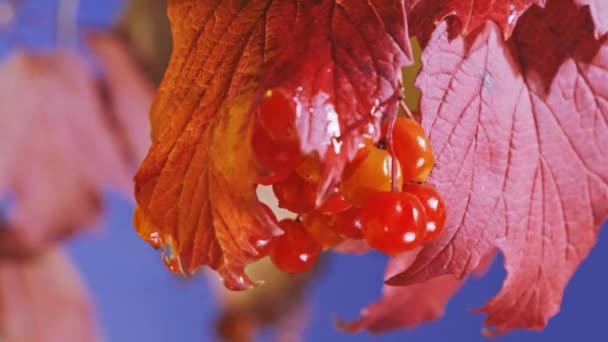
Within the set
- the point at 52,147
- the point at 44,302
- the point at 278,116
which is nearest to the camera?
the point at 278,116

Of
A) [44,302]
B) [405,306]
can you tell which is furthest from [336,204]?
[44,302]

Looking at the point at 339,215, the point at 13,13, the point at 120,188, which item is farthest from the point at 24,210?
the point at 339,215

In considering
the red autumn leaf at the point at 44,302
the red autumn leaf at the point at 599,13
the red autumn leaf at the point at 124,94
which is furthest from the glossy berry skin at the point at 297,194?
the red autumn leaf at the point at 44,302

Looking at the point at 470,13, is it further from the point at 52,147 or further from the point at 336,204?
the point at 52,147

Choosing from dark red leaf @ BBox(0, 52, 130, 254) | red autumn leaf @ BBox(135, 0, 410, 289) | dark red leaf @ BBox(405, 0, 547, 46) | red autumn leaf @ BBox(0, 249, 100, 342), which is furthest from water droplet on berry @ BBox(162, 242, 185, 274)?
red autumn leaf @ BBox(0, 249, 100, 342)

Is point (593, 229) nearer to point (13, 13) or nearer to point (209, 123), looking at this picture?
point (209, 123)

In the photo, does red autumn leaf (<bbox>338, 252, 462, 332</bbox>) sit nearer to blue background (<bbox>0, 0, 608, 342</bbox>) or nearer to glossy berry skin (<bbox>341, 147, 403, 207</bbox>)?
glossy berry skin (<bbox>341, 147, 403, 207</bbox>)
